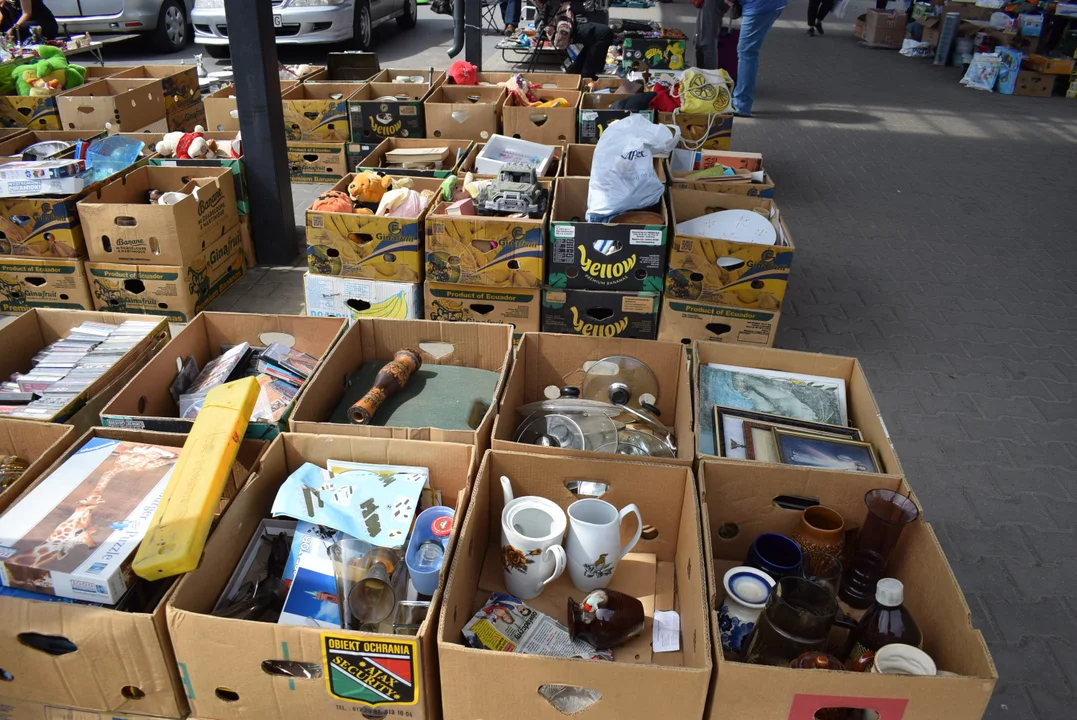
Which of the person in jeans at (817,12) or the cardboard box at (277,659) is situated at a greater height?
the person in jeans at (817,12)

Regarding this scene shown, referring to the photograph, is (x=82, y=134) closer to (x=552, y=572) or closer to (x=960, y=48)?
(x=552, y=572)

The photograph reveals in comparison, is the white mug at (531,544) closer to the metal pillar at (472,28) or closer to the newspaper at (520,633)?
the newspaper at (520,633)

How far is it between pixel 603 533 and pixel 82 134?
15.7ft

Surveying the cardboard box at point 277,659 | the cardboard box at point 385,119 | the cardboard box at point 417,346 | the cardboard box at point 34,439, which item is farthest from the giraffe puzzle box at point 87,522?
the cardboard box at point 385,119

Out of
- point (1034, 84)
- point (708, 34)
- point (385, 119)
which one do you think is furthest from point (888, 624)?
point (1034, 84)

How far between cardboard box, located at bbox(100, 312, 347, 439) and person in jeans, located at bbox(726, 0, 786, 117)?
6.79 metres

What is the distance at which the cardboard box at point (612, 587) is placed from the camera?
4.68ft

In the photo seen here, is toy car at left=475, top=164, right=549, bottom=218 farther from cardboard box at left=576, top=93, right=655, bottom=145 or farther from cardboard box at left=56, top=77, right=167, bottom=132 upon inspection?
cardboard box at left=56, top=77, right=167, bottom=132

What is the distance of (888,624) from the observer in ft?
5.27

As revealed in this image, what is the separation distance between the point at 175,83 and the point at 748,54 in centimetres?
558

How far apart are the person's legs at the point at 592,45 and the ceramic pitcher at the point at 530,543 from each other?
7.52 m

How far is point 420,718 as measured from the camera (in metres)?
1.52

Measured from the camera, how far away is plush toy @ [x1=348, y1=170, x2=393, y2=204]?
157 inches

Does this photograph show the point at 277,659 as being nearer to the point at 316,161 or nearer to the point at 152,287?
the point at 152,287
